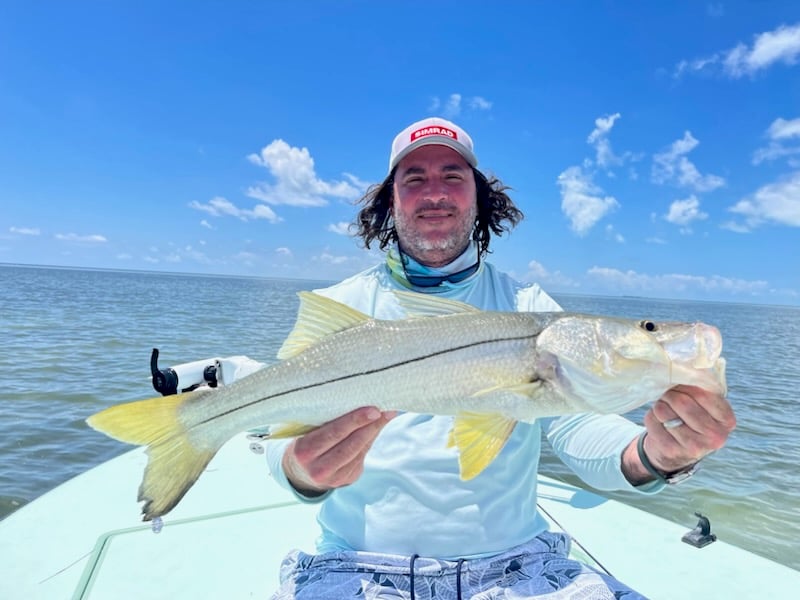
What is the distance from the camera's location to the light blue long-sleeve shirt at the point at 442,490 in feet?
8.14

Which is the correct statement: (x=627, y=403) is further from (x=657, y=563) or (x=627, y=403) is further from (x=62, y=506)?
(x=62, y=506)

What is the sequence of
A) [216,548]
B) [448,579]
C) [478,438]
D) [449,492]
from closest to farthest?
1. [478,438]
2. [448,579]
3. [449,492]
4. [216,548]

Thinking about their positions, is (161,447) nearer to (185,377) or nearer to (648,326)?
(648,326)

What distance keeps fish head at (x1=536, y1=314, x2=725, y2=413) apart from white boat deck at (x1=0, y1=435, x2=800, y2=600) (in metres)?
2.18

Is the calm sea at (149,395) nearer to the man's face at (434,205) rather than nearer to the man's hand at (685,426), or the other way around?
the man's hand at (685,426)

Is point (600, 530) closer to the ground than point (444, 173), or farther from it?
closer to the ground

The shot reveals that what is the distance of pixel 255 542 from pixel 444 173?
292cm

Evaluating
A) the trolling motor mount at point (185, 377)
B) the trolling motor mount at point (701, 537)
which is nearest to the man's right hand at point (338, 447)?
the trolling motor mount at point (701, 537)

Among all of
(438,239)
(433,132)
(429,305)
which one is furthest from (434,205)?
(429,305)

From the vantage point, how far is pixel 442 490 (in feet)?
8.23

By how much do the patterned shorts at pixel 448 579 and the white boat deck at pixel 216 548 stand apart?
978mm

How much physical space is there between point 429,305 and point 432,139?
56.4 inches

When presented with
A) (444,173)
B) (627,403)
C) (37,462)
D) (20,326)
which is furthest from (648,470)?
(20,326)

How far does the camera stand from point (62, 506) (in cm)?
421
